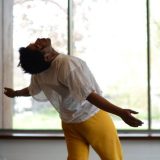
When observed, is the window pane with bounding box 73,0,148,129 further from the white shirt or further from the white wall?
the white shirt

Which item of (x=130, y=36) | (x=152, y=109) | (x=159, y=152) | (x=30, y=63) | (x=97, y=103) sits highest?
(x=130, y=36)

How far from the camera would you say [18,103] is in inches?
141


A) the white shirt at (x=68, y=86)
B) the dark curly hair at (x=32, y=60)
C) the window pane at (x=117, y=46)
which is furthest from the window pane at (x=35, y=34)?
the dark curly hair at (x=32, y=60)

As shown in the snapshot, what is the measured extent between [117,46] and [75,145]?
1677mm

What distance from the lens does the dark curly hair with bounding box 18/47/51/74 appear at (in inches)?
71.0

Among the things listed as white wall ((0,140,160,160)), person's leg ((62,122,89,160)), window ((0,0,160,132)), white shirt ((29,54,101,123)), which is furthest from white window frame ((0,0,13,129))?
person's leg ((62,122,89,160))

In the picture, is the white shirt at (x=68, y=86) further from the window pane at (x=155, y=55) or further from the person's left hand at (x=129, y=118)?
the window pane at (x=155, y=55)

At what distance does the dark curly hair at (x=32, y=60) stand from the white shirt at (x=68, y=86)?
70 mm

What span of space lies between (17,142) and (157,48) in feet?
5.32

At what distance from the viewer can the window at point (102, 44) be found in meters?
3.51

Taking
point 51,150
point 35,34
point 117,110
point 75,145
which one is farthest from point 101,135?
point 35,34

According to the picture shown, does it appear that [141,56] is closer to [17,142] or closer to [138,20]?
[138,20]

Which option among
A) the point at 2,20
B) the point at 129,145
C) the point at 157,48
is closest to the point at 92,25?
the point at 157,48

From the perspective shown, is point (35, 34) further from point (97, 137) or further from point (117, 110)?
point (117, 110)
